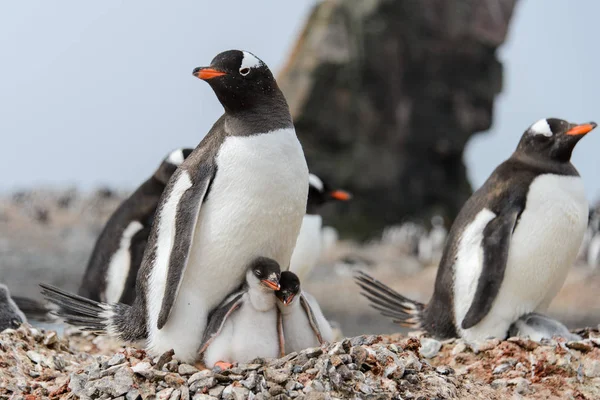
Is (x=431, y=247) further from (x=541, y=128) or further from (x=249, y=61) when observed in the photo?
(x=249, y=61)

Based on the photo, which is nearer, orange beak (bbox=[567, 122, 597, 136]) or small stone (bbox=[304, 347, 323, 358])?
small stone (bbox=[304, 347, 323, 358])

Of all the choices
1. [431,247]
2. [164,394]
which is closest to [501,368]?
[164,394]

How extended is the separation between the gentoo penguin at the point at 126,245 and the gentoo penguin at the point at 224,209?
2.43 m

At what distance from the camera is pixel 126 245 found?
623 cm

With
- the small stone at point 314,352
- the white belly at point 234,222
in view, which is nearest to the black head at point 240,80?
the white belly at point 234,222

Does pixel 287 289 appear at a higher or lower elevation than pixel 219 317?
higher

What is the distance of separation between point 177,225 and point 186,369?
656 millimetres

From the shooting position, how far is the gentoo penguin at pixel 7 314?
472 centimetres

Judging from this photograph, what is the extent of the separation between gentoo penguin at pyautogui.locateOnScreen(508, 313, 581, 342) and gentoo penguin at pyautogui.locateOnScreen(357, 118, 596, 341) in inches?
1.8

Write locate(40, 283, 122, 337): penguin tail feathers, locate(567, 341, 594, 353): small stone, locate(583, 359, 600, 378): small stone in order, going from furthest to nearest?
locate(567, 341, 594, 353): small stone, locate(583, 359, 600, 378): small stone, locate(40, 283, 122, 337): penguin tail feathers

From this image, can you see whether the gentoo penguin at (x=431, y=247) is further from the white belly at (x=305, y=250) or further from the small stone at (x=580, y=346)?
the small stone at (x=580, y=346)

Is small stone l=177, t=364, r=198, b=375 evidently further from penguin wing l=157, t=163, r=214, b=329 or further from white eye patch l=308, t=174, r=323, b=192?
white eye patch l=308, t=174, r=323, b=192

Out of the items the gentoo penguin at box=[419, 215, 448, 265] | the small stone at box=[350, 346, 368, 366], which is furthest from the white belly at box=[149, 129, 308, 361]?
the gentoo penguin at box=[419, 215, 448, 265]

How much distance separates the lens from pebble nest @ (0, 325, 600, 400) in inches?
131
